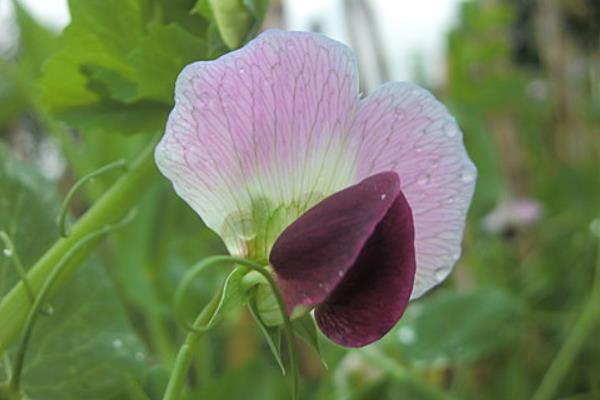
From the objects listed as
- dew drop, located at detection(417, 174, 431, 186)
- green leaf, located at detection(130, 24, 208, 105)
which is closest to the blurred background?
green leaf, located at detection(130, 24, 208, 105)

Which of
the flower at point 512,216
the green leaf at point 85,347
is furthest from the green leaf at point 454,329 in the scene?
the flower at point 512,216

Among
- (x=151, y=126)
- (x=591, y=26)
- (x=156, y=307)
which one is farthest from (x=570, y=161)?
(x=591, y=26)

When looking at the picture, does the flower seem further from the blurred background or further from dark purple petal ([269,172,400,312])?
dark purple petal ([269,172,400,312])

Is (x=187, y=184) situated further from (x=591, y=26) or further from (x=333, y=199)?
(x=591, y=26)

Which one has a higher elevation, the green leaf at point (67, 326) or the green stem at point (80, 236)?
the green stem at point (80, 236)

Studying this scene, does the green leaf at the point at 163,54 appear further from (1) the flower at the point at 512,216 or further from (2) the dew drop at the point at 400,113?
(1) the flower at the point at 512,216

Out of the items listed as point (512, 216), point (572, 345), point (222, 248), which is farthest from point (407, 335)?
point (512, 216)
